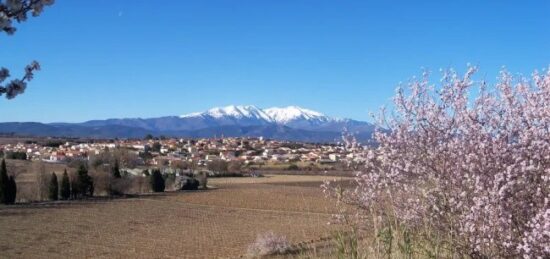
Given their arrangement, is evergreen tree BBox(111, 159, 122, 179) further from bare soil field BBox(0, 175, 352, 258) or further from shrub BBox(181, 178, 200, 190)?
shrub BBox(181, 178, 200, 190)

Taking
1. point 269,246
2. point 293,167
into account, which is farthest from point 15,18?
point 293,167

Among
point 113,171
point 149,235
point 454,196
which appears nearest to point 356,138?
point 454,196

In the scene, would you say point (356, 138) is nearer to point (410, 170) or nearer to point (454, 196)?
point (410, 170)

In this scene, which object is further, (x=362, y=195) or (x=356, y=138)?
(x=356, y=138)

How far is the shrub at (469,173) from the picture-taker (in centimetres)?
402

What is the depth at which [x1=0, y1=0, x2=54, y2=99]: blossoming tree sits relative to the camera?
399 cm

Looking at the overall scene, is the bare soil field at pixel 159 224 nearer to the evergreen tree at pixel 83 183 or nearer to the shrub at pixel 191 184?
the evergreen tree at pixel 83 183

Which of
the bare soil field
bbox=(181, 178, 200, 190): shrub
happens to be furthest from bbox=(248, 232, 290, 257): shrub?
bbox=(181, 178, 200, 190): shrub

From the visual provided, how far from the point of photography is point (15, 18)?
4055 mm

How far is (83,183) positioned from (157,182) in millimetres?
15627

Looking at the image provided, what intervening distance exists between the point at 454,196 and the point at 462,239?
12.3 inches

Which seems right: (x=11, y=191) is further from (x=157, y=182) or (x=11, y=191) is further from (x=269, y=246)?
(x=269, y=246)

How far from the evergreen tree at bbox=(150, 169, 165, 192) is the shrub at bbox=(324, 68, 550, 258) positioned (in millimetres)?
100375

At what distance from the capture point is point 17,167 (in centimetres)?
10644
